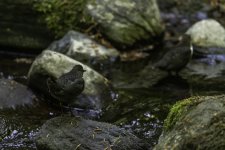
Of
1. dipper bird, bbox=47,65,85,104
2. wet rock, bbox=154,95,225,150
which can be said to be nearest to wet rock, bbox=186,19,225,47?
dipper bird, bbox=47,65,85,104

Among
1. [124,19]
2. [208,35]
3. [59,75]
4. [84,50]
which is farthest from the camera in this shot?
[208,35]

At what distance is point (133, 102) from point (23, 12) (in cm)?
362

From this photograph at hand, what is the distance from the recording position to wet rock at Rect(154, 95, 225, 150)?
3670mm

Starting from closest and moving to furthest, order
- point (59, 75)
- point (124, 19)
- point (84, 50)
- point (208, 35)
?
point (59, 75) < point (84, 50) < point (124, 19) < point (208, 35)

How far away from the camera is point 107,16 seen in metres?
9.27

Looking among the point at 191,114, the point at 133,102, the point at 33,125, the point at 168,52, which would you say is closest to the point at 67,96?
the point at 33,125

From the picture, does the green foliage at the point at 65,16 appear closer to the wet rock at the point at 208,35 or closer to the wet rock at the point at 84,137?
the wet rock at the point at 208,35

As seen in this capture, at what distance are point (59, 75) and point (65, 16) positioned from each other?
3.24m

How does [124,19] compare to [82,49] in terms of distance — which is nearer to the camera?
[82,49]

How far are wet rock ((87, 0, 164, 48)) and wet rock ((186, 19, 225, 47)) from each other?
98 centimetres

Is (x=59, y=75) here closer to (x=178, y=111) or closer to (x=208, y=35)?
(x=178, y=111)

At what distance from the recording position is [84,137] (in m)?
4.61

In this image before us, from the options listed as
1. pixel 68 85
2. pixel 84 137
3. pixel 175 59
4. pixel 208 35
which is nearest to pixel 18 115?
pixel 68 85

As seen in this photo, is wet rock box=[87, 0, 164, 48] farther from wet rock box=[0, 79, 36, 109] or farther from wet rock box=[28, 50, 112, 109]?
wet rock box=[0, 79, 36, 109]
